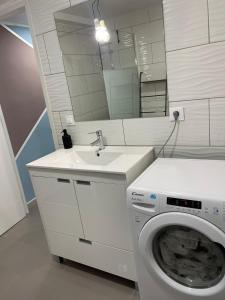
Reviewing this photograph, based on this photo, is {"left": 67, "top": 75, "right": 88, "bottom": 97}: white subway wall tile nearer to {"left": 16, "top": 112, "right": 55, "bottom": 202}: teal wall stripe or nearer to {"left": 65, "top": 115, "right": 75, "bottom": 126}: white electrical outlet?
{"left": 65, "top": 115, "right": 75, "bottom": 126}: white electrical outlet

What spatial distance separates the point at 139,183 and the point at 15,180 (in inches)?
74.7

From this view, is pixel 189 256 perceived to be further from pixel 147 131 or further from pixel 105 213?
pixel 147 131

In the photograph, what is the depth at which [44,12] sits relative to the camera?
191 centimetres

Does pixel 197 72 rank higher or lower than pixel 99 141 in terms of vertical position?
higher

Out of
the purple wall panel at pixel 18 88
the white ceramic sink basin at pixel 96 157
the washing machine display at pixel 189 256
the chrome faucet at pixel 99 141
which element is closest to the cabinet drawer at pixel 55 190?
the white ceramic sink basin at pixel 96 157

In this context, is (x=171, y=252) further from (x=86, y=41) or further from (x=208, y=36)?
(x=86, y=41)

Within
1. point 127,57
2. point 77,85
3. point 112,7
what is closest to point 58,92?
point 77,85

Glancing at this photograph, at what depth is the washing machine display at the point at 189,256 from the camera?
3.77ft

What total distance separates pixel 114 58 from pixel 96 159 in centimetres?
79

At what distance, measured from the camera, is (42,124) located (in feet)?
10.5

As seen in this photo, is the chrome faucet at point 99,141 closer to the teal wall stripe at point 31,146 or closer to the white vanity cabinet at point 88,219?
the white vanity cabinet at point 88,219

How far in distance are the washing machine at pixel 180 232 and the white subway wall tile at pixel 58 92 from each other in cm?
109

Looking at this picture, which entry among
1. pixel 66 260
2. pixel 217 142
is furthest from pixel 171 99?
pixel 66 260

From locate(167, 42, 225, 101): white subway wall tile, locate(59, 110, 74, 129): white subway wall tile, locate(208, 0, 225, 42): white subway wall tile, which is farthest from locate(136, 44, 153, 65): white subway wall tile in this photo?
locate(59, 110, 74, 129): white subway wall tile
